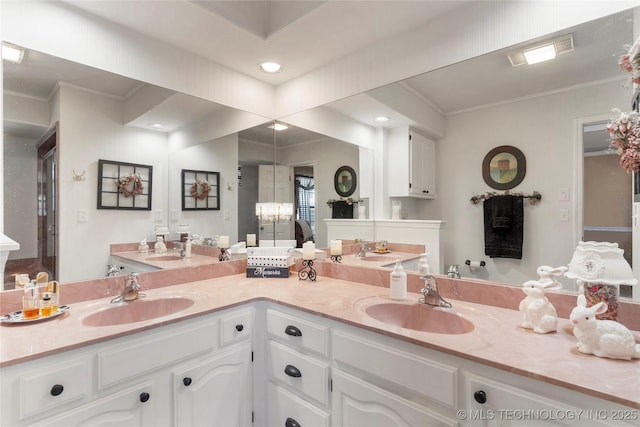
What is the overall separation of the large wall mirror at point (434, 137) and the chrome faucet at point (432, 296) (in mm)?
216

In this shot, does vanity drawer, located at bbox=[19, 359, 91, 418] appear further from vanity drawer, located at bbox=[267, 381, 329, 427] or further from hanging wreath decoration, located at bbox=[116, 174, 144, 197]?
hanging wreath decoration, located at bbox=[116, 174, 144, 197]

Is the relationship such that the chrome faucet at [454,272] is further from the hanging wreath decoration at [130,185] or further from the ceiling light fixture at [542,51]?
the hanging wreath decoration at [130,185]

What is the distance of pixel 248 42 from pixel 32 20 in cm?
100

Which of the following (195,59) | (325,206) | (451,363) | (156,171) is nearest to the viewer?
(451,363)

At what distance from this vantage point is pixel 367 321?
1217 mm

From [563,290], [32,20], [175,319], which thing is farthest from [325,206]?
[32,20]

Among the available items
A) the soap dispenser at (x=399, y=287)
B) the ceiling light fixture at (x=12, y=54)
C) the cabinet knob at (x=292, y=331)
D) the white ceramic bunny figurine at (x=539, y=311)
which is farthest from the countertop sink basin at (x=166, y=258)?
the white ceramic bunny figurine at (x=539, y=311)

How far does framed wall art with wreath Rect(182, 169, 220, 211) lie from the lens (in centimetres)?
204

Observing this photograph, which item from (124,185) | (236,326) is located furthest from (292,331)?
(124,185)

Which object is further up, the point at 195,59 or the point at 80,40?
the point at 195,59

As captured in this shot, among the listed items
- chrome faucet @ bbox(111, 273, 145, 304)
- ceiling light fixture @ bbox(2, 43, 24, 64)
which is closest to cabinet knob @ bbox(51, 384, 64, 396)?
chrome faucet @ bbox(111, 273, 145, 304)

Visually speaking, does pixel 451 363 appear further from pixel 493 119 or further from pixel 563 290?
pixel 493 119

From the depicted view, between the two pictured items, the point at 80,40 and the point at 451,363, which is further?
the point at 80,40

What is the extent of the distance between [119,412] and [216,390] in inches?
15.3
